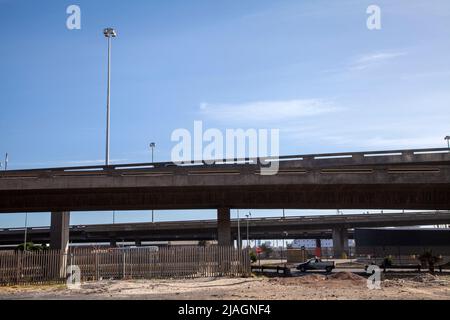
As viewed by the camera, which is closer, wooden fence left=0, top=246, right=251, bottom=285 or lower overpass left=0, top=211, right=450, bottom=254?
wooden fence left=0, top=246, right=251, bottom=285

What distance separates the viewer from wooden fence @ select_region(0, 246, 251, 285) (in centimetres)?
3578

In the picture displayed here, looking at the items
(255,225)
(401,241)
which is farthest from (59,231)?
(401,241)

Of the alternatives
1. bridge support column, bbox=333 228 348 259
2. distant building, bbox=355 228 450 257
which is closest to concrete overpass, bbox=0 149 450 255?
distant building, bbox=355 228 450 257

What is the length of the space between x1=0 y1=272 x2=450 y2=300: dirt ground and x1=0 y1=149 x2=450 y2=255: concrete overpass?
7.13 m

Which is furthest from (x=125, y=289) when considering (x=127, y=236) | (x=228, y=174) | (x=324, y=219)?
(x=127, y=236)

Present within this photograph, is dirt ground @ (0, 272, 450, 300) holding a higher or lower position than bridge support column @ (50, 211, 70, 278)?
lower

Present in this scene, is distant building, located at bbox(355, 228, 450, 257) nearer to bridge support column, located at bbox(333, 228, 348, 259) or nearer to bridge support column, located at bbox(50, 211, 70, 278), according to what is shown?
bridge support column, located at bbox(333, 228, 348, 259)

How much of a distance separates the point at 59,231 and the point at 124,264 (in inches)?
469

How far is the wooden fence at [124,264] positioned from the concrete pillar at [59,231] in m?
8.15

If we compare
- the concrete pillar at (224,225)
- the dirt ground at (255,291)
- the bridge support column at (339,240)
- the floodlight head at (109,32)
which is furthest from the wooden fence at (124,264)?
the bridge support column at (339,240)

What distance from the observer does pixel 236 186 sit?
37562mm

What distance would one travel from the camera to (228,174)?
3722 cm

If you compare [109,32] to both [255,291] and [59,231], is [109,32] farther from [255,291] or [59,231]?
[255,291]
